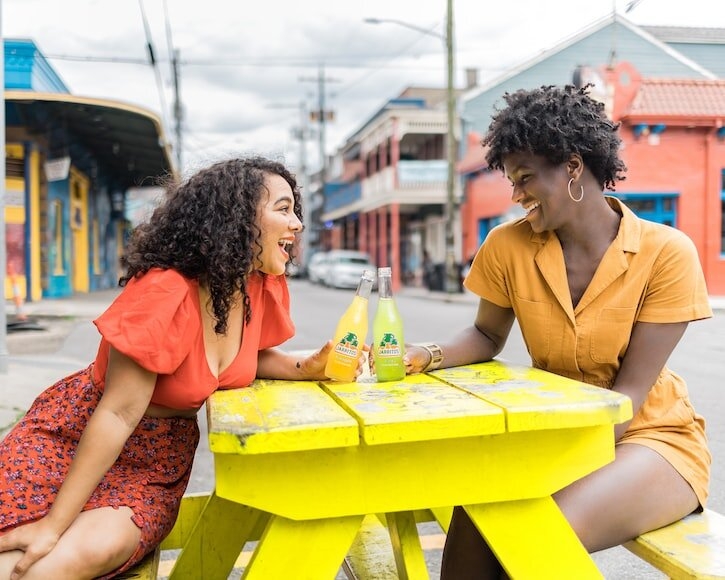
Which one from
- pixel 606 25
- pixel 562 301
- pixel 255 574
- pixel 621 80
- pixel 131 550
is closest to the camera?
pixel 255 574

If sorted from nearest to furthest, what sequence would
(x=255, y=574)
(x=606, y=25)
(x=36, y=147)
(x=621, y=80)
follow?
(x=255, y=574)
(x=36, y=147)
(x=621, y=80)
(x=606, y=25)

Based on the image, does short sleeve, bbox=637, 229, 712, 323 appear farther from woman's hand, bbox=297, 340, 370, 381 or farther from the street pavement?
the street pavement

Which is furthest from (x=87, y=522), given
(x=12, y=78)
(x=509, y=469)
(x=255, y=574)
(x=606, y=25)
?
(x=606, y=25)

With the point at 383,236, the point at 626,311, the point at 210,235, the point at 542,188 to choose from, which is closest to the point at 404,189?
the point at 383,236

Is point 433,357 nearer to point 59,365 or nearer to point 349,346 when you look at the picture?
point 349,346

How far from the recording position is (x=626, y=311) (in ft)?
7.84

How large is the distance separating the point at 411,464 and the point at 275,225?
0.85m

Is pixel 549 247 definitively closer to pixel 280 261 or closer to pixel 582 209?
pixel 582 209

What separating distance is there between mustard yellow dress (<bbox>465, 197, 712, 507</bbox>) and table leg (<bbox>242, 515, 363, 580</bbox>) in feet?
3.11

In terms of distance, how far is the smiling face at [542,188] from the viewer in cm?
246

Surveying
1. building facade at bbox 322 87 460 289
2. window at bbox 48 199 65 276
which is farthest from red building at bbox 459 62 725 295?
window at bbox 48 199 65 276

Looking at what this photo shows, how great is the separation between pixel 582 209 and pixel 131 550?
5.41 feet

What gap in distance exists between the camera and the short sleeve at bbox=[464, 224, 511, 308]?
2.70m

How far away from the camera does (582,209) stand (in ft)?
8.23
